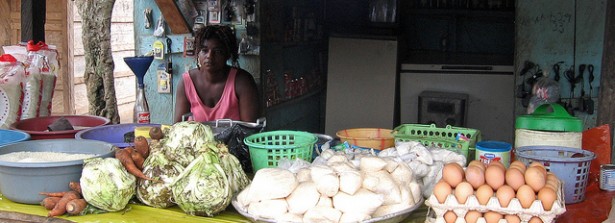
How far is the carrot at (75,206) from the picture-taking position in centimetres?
241

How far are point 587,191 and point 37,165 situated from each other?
2.44 meters

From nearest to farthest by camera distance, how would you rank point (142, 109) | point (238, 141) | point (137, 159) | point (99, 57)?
point (137, 159)
point (238, 141)
point (142, 109)
point (99, 57)

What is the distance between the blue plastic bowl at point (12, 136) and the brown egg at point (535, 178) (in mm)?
2256

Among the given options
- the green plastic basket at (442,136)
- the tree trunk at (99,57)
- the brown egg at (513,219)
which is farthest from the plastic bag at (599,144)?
the tree trunk at (99,57)

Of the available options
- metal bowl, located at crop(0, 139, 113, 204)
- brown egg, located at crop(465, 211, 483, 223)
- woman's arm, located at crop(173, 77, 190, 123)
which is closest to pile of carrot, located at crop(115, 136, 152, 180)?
metal bowl, located at crop(0, 139, 113, 204)

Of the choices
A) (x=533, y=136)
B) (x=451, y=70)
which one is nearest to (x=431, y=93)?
(x=451, y=70)

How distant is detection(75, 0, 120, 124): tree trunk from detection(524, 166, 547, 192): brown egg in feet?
16.6

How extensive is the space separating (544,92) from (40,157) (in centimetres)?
440

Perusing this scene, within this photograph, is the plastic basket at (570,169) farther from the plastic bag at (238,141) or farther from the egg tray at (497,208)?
the plastic bag at (238,141)

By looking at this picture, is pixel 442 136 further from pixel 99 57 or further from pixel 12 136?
pixel 99 57

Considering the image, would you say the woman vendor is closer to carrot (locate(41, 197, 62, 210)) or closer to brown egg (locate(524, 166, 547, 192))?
carrot (locate(41, 197, 62, 210))

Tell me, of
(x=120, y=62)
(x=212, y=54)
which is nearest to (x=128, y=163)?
(x=212, y=54)

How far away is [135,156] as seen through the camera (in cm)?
254

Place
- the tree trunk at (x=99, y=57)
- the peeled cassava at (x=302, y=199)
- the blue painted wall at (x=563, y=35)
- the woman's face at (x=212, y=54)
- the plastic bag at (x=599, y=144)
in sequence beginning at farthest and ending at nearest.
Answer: the tree trunk at (x=99, y=57)
the blue painted wall at (x=563, y=35)
the woman's face at (x=212, y=54)
the plastic bag at (x=599, y=144)
the peeled cassava at (x=302, y=199)
